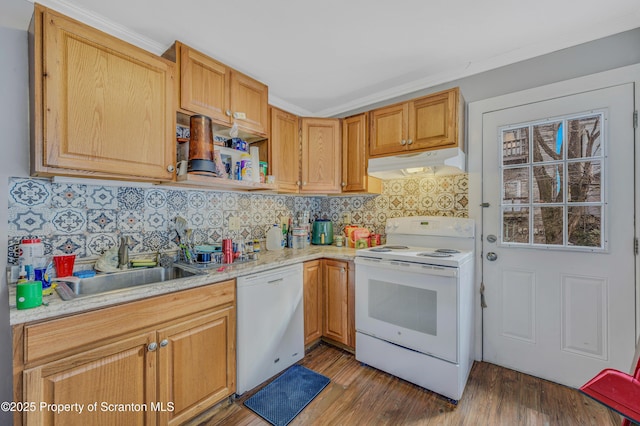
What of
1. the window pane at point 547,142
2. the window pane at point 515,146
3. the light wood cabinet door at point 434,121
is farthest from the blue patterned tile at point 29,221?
the window pane at point 547,142

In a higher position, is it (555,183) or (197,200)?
(555,183)

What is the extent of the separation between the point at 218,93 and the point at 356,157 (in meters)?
1.35

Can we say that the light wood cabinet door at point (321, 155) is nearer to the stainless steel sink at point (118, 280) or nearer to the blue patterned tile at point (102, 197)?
the stainless steel sink at point (118, 280)

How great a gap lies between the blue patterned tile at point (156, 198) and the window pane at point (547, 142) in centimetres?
275

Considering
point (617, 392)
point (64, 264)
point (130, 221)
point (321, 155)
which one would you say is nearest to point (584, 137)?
point (617, 392)

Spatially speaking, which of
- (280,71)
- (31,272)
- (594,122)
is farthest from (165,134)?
(594,122)

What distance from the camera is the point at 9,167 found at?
1.38 meters

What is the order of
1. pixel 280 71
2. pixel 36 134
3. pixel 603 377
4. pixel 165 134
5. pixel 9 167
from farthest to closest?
pixel 280 71 → pixel 165 134 → pixel 9 167 → pixel 36 134 → pixel 603 377

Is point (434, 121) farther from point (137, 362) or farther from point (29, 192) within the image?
point (29, 192)

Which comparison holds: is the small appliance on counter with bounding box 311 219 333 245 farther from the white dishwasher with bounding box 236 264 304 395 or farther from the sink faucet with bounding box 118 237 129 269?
the sink faucet with bounding box 118 237 129 269

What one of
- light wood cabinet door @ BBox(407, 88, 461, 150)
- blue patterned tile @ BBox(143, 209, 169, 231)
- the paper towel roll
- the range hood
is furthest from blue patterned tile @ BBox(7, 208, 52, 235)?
light wood cabinet door @ BBox(407, 88, 461, 150)

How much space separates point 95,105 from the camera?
4.57ft

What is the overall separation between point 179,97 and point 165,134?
0.90 feet

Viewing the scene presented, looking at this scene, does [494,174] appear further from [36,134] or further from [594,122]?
[36,134]
